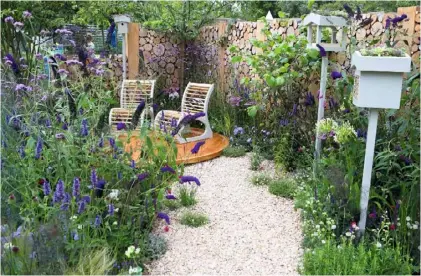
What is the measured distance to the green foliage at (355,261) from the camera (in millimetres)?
2311

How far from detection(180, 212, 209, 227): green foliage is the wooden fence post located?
12.7ft

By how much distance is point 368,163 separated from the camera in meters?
2.59

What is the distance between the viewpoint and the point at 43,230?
2.07 meters

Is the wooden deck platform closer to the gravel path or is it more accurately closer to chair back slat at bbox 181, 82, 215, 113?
chair back slat at bbox 181, 82, 215, 113

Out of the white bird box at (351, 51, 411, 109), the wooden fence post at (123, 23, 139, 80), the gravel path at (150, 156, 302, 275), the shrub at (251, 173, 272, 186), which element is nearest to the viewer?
the white bird box at (351, 51, 411, 109)

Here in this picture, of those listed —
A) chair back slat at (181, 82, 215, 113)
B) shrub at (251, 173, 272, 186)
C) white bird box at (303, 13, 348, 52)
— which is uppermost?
white bird box at (303, 13, 348, 52)

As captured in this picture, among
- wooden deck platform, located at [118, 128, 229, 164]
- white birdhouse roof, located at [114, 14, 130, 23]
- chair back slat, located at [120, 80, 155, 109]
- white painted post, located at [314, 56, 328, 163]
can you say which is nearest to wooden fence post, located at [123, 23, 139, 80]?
white birdhouse roof, located at [114, 14, 130, 23]

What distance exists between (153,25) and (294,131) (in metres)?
3.39

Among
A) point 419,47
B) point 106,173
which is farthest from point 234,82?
point 106,173

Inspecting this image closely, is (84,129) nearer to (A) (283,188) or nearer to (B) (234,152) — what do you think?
(A) (283,188)

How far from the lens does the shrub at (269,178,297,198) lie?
11.7 feet

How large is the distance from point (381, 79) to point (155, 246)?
5.64 feet

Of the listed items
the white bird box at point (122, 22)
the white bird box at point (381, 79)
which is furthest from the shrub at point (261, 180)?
the white bird box at point (122, 22)

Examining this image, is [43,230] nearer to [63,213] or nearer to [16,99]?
[63,213]
